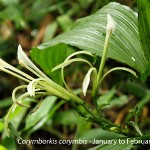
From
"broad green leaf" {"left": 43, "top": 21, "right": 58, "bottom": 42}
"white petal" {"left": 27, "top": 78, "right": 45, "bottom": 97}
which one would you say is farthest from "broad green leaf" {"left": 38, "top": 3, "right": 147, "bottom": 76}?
"broad green leaf" {"left": 43, "top": 21, "right": 58, "bottom": 42}

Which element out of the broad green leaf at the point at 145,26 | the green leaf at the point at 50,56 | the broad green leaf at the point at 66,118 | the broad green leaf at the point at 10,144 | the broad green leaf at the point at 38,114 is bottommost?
the broad green leaf at the point at 66,118

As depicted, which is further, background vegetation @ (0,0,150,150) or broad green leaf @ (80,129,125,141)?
background vegetation @ (0,0,150,150)

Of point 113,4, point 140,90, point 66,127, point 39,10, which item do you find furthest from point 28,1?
point 113,4

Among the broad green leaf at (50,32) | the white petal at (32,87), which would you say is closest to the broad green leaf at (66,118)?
the broad green leaf at (50,32)

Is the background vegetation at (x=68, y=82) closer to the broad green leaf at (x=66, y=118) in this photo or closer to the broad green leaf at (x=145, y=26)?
the broad green leaf at (x=66, y=118)

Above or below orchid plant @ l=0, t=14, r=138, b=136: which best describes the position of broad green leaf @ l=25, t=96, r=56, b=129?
below

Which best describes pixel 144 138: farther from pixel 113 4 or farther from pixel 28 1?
pixel 28 1

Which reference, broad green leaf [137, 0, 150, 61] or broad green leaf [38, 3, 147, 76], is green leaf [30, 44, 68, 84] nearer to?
broad green leaf [38, 3, 147, 76]

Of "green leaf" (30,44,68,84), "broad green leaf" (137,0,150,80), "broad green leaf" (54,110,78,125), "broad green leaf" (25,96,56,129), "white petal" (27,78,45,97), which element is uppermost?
"broad green leaf" (137,0,150,80)

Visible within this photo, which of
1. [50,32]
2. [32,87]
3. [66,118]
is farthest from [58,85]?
[50,32]
